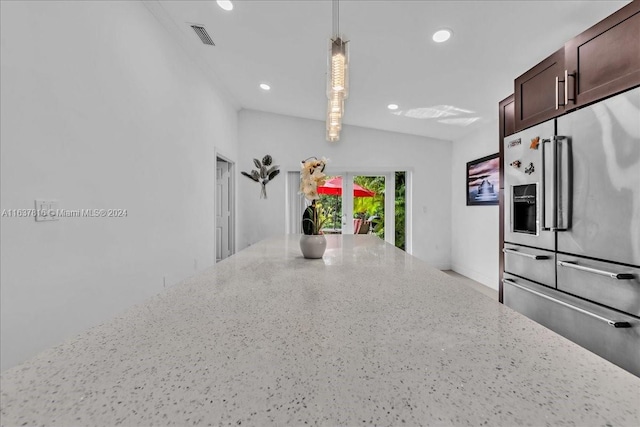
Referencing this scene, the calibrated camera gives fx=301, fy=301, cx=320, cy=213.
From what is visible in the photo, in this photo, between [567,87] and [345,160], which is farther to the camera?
[345,160]

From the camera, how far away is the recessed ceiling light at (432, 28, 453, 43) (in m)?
2.49

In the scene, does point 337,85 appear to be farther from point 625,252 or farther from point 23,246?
point 23,246

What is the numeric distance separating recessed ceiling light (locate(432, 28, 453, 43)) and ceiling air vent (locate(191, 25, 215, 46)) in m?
2.28

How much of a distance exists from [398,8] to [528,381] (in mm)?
2601

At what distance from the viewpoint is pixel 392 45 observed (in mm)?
2797

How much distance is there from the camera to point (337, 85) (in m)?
1.68

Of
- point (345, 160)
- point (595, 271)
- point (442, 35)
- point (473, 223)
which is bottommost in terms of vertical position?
point (595, 271)

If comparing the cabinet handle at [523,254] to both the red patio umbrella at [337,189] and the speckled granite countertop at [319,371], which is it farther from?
the red patio umbrella at [337,189]

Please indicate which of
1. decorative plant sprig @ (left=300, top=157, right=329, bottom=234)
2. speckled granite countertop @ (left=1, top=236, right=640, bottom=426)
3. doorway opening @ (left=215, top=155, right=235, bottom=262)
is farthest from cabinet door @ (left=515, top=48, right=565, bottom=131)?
doorway opening @ (left=215, top=155, right=235, bottom=262)

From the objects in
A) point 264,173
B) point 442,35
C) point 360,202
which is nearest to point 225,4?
point 442,35

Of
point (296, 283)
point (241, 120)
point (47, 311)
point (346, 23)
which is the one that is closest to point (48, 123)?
point (47, 311)

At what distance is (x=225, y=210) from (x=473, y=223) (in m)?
4.19

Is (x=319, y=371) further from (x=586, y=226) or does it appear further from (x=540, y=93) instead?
(x=540, y=93)

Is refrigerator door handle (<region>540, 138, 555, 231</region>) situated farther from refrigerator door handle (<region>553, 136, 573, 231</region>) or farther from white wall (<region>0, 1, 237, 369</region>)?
white wall (<region>0, 1, 237, 369</region>)
